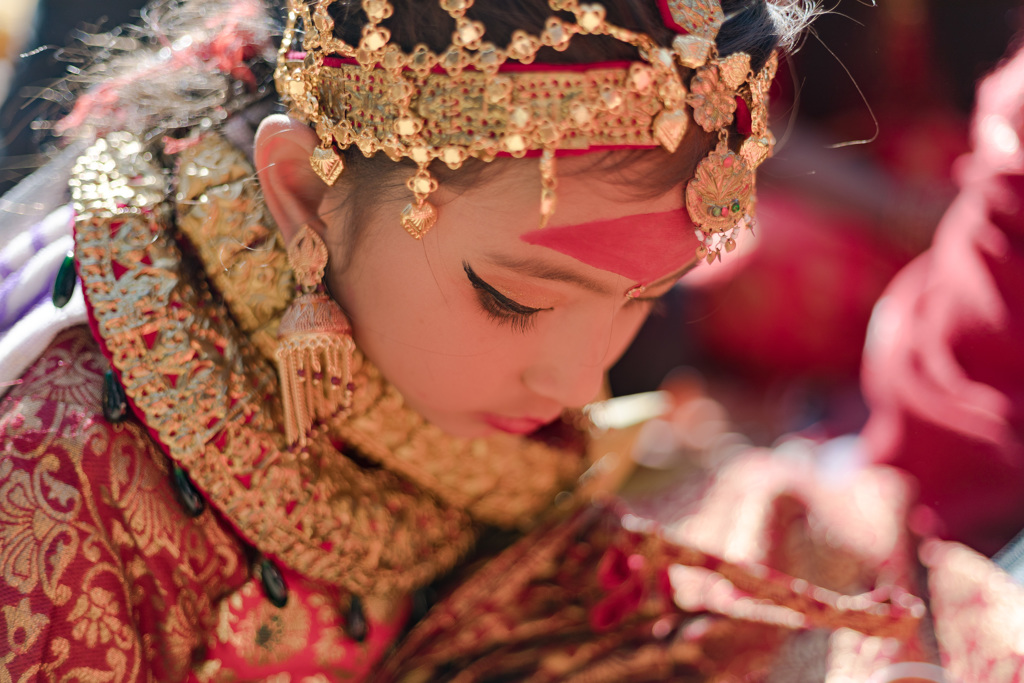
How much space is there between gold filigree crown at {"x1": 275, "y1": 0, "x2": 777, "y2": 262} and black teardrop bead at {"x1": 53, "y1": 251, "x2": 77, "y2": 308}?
0.30 m

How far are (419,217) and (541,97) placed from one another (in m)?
0.15

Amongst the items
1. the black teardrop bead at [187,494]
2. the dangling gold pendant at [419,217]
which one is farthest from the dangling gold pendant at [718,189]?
the black teardrop bead at [187,494]

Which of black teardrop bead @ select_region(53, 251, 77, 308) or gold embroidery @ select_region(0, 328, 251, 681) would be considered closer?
gold embroidery @ select_region(0, 328, 251, 681)

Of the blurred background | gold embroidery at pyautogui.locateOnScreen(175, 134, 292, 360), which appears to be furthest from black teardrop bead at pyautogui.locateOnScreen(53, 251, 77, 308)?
the blurred background

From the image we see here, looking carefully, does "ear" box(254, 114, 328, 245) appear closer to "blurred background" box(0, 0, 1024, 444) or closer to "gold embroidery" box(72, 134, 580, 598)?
"gold embroidery" box(72, 134, 580, 598)

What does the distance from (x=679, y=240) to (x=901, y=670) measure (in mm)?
587

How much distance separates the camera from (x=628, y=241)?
2.24 feet

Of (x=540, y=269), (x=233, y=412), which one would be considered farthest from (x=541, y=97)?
(x=233, y=412)

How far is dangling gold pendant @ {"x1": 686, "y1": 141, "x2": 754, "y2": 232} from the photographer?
67 centimetres

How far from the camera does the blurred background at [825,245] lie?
1.53 metres

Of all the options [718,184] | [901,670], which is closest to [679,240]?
[718,184]

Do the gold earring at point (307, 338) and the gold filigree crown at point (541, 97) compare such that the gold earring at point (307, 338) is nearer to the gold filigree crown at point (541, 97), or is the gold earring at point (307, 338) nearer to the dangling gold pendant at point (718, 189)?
the gold filigree crown at point (541, 97)

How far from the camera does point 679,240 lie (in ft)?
2.32

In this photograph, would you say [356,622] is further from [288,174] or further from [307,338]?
[288,174]
